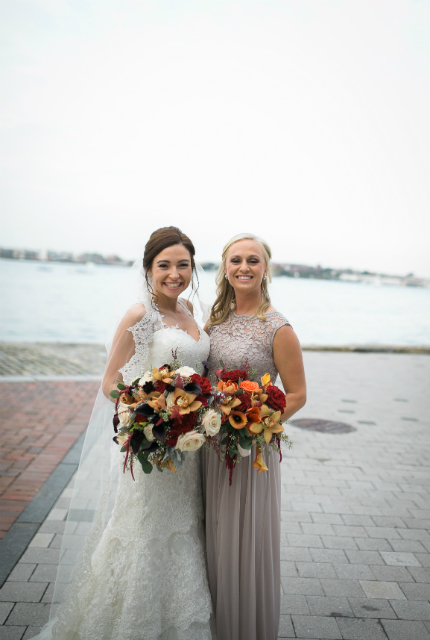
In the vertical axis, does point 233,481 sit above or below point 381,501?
above

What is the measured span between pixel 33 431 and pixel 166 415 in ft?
16.8

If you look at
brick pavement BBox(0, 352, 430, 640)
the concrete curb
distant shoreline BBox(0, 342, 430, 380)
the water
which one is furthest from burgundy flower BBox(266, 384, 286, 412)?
the water

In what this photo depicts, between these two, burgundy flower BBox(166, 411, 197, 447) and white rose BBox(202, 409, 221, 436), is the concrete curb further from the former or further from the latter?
white rose BBox(202, 409, 221, 436)

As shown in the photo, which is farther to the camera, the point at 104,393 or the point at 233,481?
the point at 104,393

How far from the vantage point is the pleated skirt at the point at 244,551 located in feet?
9.20

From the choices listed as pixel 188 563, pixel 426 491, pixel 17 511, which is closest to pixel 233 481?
pixel 188 563

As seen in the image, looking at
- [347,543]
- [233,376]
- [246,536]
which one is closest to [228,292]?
[233,376]

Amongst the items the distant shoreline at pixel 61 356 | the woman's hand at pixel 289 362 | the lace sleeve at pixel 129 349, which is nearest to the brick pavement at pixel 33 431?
the distant shoreline at pixel 61 356

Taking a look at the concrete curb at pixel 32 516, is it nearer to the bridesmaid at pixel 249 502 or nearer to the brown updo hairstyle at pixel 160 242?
the bridesmaid at pixel 249 502

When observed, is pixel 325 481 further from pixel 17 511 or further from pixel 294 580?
pixel 17 511

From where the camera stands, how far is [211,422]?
2.26 m

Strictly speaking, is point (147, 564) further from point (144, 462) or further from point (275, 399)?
point (275, 399)

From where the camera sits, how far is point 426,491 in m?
5.47

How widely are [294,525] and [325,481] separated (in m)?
1.15
